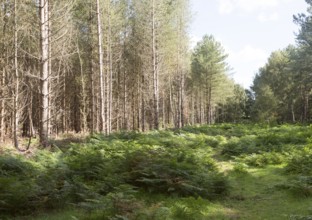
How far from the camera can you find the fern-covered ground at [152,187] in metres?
5.30

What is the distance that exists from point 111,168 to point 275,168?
4.77 meters

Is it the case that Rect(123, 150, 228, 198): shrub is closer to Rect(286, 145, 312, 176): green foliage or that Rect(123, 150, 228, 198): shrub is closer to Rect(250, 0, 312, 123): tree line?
Rect(286, 145, 312, 176): green foliage

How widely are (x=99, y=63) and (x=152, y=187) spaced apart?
1200 cm

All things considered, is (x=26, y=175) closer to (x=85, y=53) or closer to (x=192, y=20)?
(x=85, y=53)

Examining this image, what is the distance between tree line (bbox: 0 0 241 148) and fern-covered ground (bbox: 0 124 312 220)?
4057 millimetres

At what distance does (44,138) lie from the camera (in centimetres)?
1098

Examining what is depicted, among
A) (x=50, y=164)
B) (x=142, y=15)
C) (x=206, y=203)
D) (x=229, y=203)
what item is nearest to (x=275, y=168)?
(x=229, y=203)

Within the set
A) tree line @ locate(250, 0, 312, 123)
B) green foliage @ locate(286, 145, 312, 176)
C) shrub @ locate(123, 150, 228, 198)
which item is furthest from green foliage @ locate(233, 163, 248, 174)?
tree line @ locate(250, 0, 312, 123)

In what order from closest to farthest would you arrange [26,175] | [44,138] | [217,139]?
1. [26,175]
2. [44,138]
3. [217,139]

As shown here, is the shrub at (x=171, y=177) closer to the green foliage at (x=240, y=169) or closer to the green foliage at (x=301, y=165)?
the green foliage at (x=240, y=169)

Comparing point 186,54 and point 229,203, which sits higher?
point 186,54

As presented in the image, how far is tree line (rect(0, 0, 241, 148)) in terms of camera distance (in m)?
16.6

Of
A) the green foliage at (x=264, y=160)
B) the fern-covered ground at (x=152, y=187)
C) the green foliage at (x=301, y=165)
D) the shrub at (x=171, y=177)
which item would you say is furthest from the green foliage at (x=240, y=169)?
the shrub at (x=171, y=177)

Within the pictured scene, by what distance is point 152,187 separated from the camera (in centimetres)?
671
